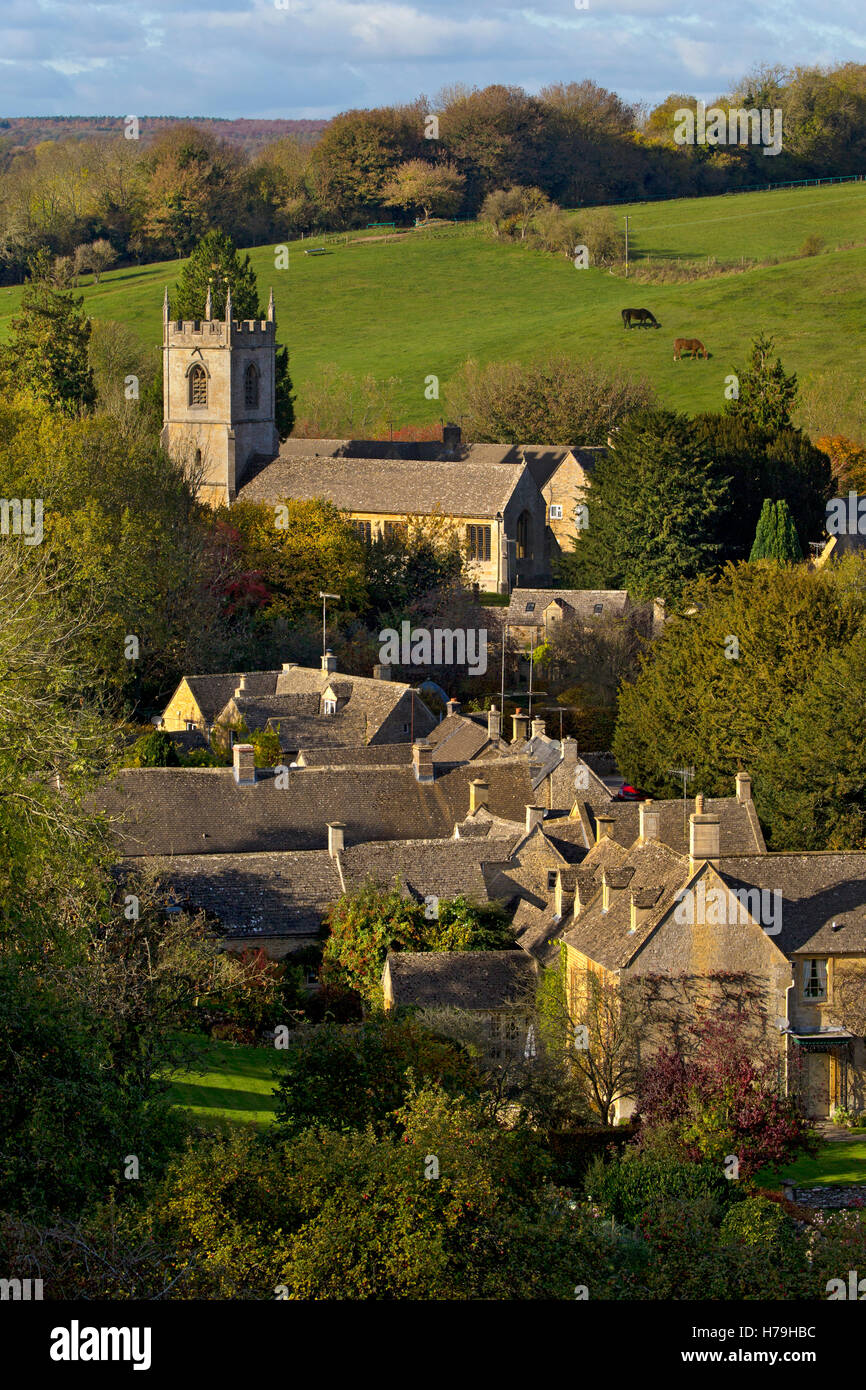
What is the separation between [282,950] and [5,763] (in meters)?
12.7

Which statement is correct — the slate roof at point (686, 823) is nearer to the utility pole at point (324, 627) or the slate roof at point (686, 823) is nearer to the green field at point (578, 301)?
the utility pole at point (324, 627)

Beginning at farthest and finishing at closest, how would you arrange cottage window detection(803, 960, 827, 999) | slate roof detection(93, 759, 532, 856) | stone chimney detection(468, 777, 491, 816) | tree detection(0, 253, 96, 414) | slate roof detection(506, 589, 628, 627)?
tree detection(0, 253, 96, 414) < slate roof detection(506, 589, 628, 627) < stone chimney detection(468, 777, 491, 816) < slate roof detection(93, 759, 532, 856) < cottage window detection(803, 960, 827, 999)

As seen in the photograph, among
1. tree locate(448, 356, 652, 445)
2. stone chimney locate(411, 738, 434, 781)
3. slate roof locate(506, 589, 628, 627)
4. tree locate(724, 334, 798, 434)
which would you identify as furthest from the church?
stone chimney locate(411, 738, 434, 781)

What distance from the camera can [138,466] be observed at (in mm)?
76438

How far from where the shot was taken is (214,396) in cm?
9650

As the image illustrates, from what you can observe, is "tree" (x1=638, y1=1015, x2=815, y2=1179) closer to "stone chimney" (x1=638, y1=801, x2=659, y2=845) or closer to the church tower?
"stone chimney" (x1=638, y1=801, x2=659, y2=845)

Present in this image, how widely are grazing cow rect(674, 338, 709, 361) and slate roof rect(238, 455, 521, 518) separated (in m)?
38.0

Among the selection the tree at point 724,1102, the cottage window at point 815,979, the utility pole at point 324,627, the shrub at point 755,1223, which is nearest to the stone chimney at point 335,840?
the cottage window at point 815,979

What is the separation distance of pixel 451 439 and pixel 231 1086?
2917 inches

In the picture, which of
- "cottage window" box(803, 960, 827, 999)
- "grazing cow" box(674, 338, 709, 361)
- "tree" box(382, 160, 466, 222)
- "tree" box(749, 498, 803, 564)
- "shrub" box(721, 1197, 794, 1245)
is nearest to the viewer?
"shrub" box(721, 1197, 794, 1245)

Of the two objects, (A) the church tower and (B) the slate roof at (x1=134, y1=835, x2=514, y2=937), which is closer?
(B) the slate roof at (x1=134, y1=835, x2=514, y2=937)

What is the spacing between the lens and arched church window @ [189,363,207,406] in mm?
96812

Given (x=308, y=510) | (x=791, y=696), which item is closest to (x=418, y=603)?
(x=308, y=510)

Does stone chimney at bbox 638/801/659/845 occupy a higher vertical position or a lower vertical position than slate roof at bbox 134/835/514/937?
higher
